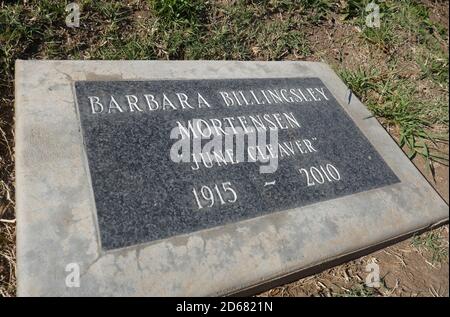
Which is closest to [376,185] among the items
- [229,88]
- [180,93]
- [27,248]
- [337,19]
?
[229,88]

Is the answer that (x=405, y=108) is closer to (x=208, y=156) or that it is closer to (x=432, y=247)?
(x=432, y=247)

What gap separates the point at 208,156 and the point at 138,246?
2.09ft

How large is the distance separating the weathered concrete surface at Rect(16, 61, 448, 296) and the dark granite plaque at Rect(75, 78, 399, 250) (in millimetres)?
62

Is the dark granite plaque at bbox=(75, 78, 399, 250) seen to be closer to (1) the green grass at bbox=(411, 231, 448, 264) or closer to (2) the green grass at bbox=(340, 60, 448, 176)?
(1) the green grass at bbox=(411, 231, 448, 264)

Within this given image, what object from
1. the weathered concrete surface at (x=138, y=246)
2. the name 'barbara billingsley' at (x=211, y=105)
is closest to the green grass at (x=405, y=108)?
the weathered concrete surface at (x=138, y=246)

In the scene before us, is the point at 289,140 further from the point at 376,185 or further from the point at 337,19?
the point at 337,19

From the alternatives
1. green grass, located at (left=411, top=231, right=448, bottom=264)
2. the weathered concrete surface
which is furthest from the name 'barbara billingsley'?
green grass, located at (left=411, top=231, right=448, bottom=264)

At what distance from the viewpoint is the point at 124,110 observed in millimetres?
2275

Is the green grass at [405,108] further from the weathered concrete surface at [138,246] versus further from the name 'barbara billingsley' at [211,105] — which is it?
the name 'barbara billingsley' at [211,105]

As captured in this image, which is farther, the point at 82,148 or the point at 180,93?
the point at 180,93

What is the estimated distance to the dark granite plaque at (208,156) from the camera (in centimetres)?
192

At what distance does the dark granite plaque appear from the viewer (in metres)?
1.92

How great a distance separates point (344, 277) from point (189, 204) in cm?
95

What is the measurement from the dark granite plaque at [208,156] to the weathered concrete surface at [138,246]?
62 mm
